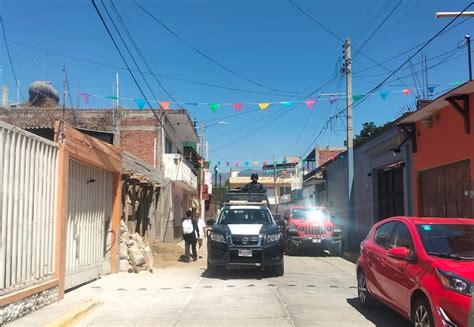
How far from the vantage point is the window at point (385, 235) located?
814 cm

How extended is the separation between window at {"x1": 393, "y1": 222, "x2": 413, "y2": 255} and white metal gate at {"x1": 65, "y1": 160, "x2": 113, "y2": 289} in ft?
21.0

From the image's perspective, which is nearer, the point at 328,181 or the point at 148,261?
the point at 148,261

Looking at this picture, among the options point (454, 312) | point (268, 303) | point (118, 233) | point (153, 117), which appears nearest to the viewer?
point (454, 312)

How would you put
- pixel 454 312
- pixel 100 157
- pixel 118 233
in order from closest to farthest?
pixel 454 312 < pixel 100 157 < pixel 118 233

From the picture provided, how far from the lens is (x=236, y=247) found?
13.1 metres

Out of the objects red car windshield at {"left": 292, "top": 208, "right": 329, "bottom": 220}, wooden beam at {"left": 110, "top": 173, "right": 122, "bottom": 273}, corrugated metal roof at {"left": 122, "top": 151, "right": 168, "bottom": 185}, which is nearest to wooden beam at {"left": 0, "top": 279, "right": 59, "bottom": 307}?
wooden beam at {"left": 110, "top": 173, "right": 122, "bottom": 273}

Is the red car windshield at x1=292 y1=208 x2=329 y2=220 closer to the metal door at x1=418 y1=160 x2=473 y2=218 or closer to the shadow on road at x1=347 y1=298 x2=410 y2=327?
the metal door at x1=418 y1=160 x2=473 y2=218

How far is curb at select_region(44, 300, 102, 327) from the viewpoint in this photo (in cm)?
752

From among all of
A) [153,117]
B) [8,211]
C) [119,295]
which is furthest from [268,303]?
[153,117]

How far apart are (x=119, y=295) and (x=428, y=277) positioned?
20.8ft

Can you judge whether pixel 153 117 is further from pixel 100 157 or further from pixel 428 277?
pixel 428 277

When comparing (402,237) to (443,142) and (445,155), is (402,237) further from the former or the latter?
(443,142)

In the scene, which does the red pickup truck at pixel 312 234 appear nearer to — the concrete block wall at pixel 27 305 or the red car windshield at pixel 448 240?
the concrete block wall at pixel 27 305

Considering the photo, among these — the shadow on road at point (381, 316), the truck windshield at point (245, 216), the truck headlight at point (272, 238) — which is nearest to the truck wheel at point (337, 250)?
the truck windshield at point (245, 216)
